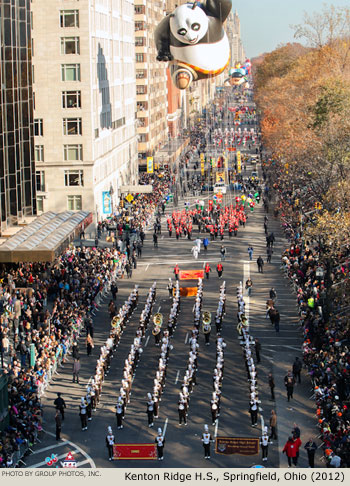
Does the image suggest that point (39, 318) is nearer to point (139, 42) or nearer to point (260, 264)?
point (260, 264)

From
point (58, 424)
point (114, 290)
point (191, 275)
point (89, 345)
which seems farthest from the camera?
point (191, 275)

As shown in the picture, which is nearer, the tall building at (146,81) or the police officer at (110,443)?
the police officer at (110,443)

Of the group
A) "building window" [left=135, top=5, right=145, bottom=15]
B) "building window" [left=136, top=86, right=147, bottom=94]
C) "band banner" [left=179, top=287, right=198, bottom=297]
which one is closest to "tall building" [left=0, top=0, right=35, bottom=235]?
"band banner" [left=179, top=287, right=198, bottom=297]

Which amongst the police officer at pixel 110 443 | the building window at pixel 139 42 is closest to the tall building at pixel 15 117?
the police officer at pixel 110 443

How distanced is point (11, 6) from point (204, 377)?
2848 centimetres

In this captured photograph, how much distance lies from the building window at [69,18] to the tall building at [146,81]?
3798cm

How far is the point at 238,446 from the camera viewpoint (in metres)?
29.0

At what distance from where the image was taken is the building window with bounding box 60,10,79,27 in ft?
A: 236

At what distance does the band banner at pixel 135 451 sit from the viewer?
28594 millimetres

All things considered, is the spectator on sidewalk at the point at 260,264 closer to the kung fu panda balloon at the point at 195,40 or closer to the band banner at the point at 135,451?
the kung fu panda balloon at the point at 195,40

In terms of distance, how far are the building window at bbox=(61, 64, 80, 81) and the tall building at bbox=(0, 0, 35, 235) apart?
15324 mm

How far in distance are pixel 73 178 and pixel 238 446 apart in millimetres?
46839

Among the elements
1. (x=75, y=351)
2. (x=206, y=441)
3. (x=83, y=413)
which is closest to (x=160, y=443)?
(x=206, y=441)
